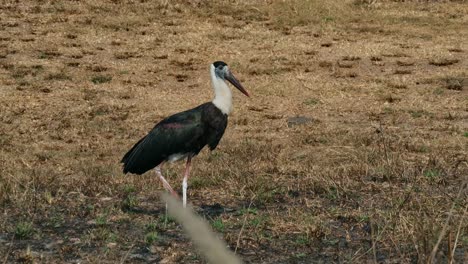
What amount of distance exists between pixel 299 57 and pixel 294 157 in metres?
7.11

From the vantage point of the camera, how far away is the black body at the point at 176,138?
25.7 ft

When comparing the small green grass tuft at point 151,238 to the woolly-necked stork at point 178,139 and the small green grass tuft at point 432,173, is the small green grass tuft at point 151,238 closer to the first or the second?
the woolly-necked stork at point 178,139

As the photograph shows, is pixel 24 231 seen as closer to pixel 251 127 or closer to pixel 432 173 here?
pixel 432 173

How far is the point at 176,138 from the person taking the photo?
25.8 feet

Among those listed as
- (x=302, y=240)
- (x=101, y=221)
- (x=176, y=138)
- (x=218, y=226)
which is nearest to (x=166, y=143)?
(x=176, y=138)

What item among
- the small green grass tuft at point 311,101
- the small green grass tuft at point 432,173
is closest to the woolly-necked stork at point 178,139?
the small green grass tuft at point 432,173

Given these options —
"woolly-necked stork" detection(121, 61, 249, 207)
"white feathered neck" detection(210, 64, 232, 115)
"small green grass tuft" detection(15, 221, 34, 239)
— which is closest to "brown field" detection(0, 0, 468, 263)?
"small green grass tuft" detection(15, 221, 34, 239)

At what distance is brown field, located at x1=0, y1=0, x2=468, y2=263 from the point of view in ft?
20.3

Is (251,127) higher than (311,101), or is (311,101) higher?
(251,127)

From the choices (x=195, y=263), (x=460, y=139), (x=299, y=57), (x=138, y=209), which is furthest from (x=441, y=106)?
(x=195, y=263)

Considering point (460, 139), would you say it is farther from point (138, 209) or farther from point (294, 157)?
point (138, 209)

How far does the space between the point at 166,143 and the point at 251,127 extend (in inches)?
231

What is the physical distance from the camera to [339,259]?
19.1 ft

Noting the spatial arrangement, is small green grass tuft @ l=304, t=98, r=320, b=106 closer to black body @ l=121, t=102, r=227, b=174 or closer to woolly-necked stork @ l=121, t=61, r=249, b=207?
woolly-necked stork @ l=121, t=61, r=249, b=207
